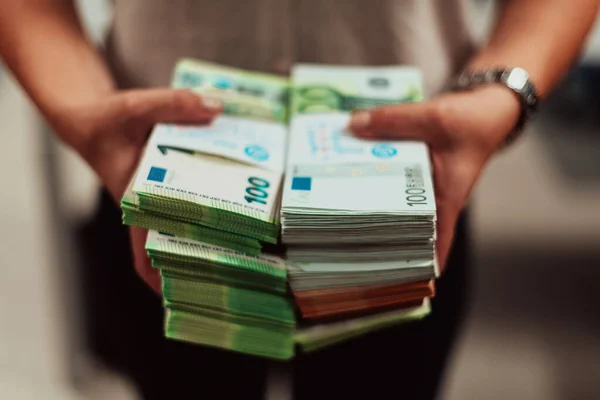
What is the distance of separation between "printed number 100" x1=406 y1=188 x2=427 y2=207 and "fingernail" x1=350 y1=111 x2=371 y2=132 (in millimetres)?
87

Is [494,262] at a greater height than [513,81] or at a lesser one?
lesser

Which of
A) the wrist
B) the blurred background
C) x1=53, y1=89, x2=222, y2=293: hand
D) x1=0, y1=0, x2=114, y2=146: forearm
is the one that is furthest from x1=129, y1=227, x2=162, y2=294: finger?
the blurred background

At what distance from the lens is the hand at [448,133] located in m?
0.50

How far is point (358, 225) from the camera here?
1.47 ft

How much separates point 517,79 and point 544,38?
0.06 meters

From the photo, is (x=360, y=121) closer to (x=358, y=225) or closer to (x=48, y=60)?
(x=358, y=225)

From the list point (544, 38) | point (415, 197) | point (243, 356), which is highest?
point (544, 38)

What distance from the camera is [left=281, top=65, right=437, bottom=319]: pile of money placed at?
445 mm

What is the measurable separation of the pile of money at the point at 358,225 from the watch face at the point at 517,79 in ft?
0.34

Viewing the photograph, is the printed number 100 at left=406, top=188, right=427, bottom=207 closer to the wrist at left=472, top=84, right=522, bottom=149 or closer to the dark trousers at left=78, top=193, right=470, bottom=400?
the wrist at left=472, top=84, right=522, bottom=149

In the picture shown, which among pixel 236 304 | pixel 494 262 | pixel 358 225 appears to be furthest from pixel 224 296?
pixel 494 262

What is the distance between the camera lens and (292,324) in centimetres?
50

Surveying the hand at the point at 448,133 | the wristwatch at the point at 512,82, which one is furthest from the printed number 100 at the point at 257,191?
the wristwatch at the point at 512,82

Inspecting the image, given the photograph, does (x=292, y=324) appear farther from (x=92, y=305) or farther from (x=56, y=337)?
(x=56, y=337)
